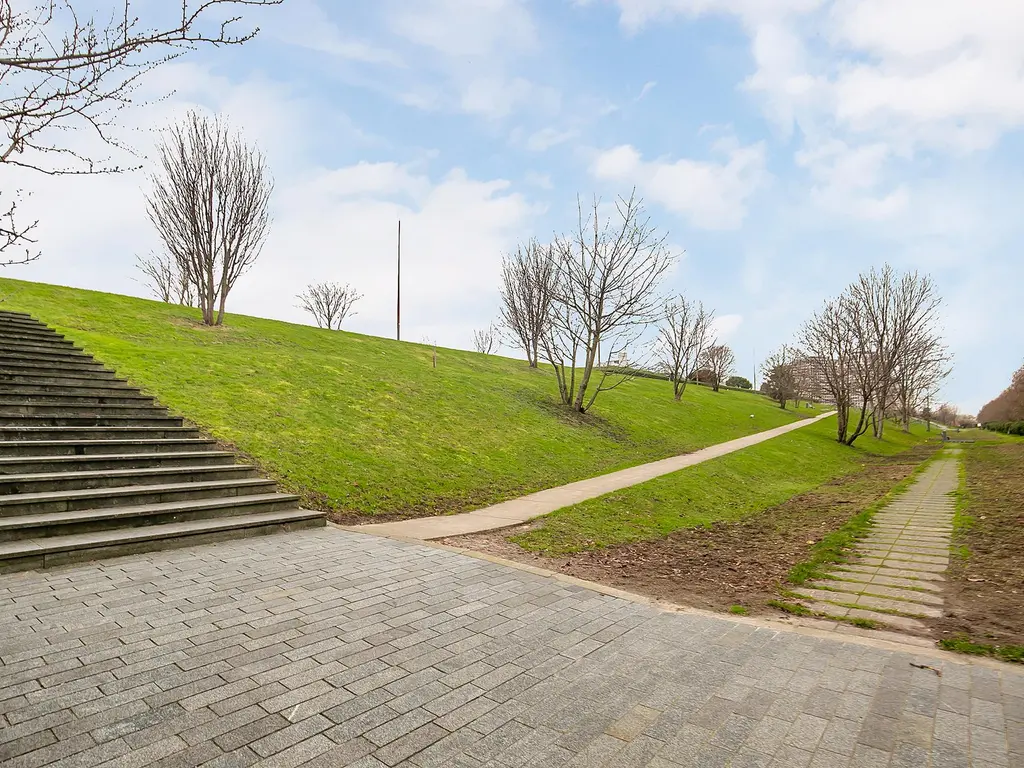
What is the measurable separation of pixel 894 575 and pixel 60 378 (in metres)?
13.5

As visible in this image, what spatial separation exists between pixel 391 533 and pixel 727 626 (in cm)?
446

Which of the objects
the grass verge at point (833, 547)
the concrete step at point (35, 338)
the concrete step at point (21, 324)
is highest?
the concrete step at point (21, 324)

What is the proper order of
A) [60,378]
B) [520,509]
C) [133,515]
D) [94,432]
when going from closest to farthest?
[133,515], [94,432], [520,509], [60,378]

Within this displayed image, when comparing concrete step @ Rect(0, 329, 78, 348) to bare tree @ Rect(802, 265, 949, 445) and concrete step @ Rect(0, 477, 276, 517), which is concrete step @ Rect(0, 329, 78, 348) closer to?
concrete step @ Rect(0, 477, 276, 517)

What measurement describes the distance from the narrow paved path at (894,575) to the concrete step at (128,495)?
7.28 m

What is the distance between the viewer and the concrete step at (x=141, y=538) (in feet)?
17.2

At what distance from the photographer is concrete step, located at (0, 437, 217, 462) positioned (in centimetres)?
724

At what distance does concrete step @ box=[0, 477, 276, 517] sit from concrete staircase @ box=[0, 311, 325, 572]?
0.01 metres

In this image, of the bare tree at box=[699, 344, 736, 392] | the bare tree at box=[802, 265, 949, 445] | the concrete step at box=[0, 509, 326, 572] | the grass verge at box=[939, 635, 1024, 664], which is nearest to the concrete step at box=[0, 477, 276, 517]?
the concrete step at box=[0, 509, 326, 572]

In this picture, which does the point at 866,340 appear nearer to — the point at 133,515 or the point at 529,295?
the point at 529,295

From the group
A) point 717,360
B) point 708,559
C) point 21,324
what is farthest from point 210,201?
point 717,360

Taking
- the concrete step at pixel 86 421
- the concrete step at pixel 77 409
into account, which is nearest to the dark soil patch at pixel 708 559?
the concrete step at pixel 86 421

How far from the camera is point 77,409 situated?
8.98m

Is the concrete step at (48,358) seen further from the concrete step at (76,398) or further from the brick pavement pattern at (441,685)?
the brick pavement pattern at (441,685)
